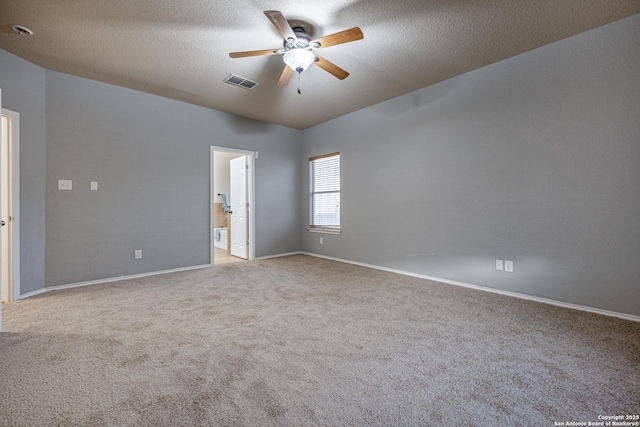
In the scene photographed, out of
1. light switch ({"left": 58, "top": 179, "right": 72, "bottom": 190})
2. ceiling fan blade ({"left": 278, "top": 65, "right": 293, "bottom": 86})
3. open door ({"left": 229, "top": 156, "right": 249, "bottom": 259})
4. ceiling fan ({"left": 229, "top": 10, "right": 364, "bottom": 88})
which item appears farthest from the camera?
open door ({"left": 229, "top": 156, "right": 249, "bottom": 259})

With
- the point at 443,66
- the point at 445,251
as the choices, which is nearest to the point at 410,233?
the point at 445,251

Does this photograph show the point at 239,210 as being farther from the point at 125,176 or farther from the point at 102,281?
the point at 102,281

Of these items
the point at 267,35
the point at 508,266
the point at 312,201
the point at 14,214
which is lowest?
the point at 508,266

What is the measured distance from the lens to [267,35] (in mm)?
2695

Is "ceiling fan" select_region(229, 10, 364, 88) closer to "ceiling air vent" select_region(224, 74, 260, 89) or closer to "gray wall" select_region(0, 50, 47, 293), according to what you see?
"ceiling air vent" select_region(224, 74, 260, 89)

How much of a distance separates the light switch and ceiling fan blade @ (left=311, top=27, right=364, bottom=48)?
3.45m

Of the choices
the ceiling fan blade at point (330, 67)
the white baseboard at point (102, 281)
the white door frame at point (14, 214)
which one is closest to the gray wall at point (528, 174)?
the ceiling fan blade at point (330, 67)

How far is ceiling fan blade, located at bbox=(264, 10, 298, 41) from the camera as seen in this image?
6.61 ft

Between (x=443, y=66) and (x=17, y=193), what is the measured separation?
5006 mm

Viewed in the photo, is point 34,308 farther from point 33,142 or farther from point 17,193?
point 33,142

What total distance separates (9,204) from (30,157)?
1.88 feet

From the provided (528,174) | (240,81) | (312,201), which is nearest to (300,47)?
(240,81)

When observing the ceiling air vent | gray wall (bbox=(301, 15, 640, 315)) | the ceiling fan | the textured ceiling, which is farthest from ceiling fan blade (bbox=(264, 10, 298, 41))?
gray wall (bbox=(301, 15, 640, 315))

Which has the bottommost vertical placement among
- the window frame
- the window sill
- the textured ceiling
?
the window sill
